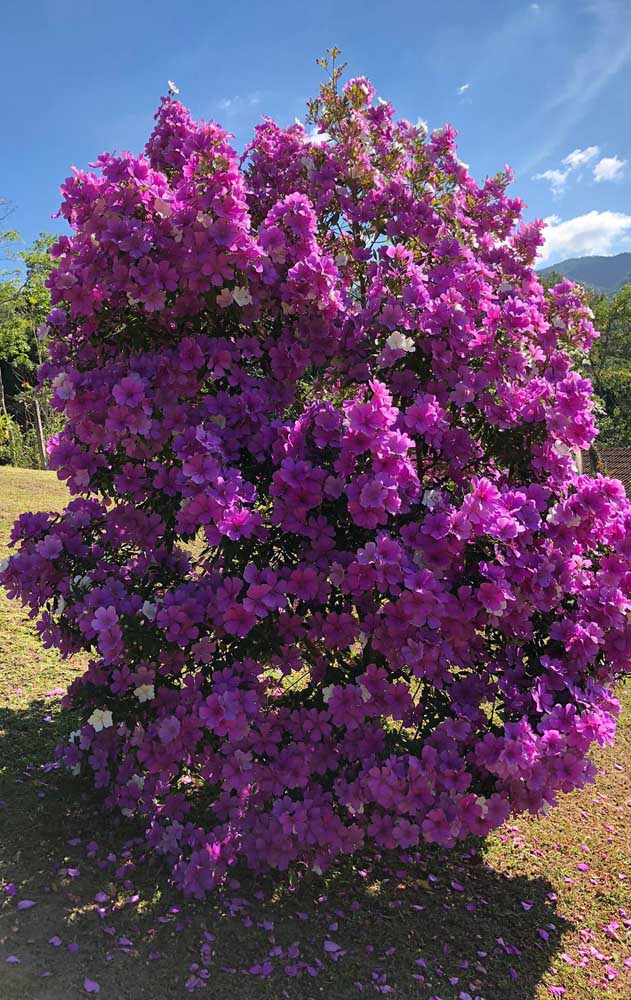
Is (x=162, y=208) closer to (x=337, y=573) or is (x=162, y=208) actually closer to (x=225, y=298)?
(x=225, y=298)

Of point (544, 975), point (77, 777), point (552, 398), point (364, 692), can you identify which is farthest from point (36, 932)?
point (552, 398)

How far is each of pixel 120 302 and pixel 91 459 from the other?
24.2 inches

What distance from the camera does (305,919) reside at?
2818mm

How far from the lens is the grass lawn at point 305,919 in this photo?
2449mm

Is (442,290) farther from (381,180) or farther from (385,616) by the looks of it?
(385,616)

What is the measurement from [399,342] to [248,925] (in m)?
2.26

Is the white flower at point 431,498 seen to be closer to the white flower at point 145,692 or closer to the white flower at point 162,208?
the white flower at point 145,692

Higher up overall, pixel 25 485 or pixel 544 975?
pixel 25 485

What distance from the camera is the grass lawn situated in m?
2.45

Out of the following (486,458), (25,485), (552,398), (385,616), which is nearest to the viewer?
(385,616)

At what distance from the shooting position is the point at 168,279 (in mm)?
2615

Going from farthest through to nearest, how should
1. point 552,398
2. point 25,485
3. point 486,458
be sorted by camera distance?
1. point 25,485
2. point 486,458
3. point 552,398

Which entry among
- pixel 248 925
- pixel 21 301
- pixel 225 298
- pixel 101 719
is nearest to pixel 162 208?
pixel 225 298

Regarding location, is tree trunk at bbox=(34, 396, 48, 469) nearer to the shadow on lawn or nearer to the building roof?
the shadow on lawn
